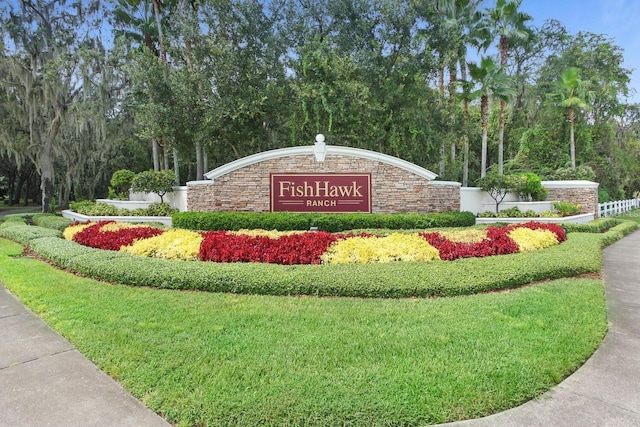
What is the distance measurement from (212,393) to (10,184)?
122ft

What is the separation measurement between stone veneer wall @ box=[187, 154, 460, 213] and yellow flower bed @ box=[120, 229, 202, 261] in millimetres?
4294

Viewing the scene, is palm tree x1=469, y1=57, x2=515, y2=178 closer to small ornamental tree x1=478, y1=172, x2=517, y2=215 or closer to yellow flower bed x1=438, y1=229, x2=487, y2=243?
small ornamental tree x1=478, y1=172, x2=517, y2=215

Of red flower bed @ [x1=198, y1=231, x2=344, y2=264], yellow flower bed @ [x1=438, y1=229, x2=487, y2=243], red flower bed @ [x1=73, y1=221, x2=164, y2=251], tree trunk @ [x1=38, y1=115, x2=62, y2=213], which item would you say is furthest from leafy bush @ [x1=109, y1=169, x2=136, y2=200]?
yellow flower bed @ [x1=438, y1=229, x2=487, y2=243]

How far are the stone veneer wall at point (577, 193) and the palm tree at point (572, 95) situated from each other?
22.8 feet

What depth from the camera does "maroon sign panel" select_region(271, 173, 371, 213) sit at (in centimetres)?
1159

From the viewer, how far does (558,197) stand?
14.5 meters

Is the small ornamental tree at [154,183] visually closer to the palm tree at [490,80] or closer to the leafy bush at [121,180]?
the leafy bush at [121,180]

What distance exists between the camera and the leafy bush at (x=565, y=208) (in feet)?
43.7

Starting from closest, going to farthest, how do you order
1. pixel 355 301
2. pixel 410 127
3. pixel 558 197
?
pixel 355 301 → pixel 558 197 → pixel 410 127

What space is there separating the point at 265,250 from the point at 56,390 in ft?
13.0

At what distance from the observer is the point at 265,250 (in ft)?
21.5

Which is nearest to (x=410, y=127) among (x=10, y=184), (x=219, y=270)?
(x=219, y=270)

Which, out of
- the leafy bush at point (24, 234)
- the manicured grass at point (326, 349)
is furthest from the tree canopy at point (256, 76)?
the manicured grass at point (326, 349)

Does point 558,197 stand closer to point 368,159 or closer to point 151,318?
point 368,159
